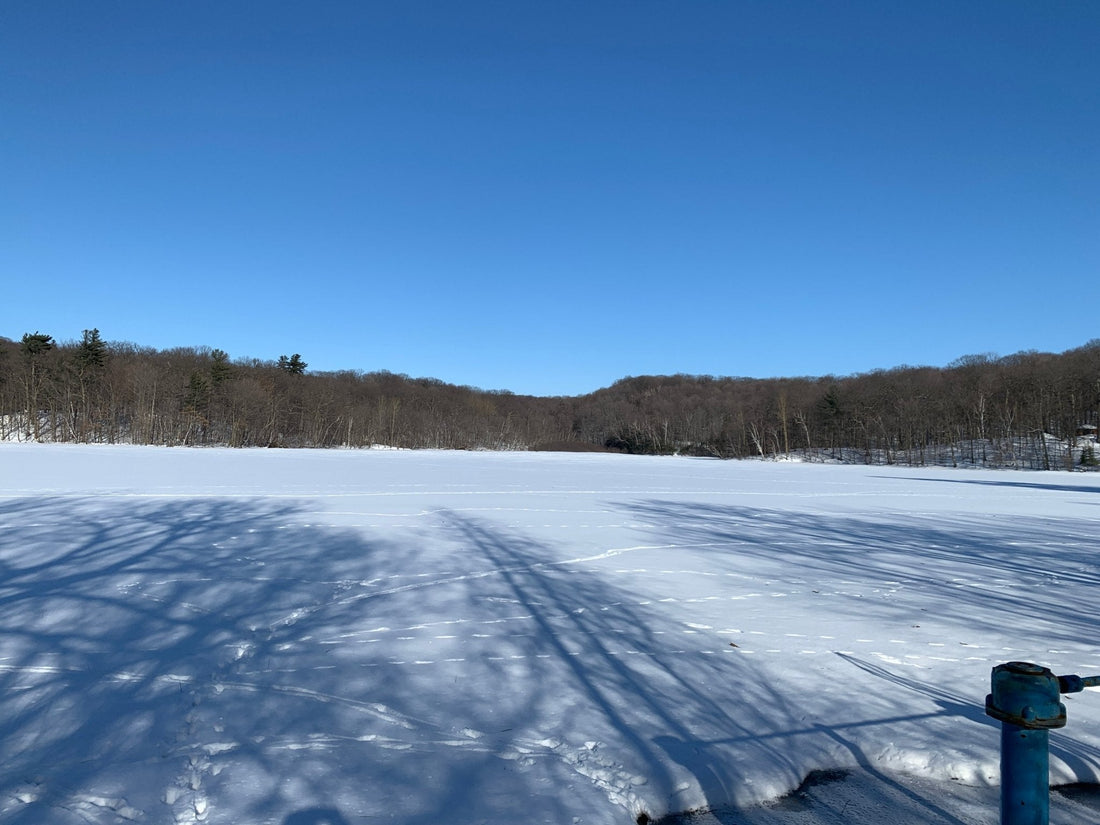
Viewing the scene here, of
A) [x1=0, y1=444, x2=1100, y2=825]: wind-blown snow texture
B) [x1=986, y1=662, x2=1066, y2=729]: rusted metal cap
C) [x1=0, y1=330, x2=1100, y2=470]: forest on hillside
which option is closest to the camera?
[x1=986, y1=662, x2=1066, y2=729]: rusted metal cap

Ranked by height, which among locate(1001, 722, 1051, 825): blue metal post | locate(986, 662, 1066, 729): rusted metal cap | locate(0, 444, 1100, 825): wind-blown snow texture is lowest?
locate(0, 444, 1100, 825): wind-blown snow texture

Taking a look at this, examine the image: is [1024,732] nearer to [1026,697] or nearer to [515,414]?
[1026,697]

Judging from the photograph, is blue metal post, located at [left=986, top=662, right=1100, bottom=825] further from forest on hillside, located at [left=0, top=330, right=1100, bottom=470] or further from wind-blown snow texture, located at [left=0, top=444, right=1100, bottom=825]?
forest on hillside, located at [left=0, top=330, right=1100, bottom=470]

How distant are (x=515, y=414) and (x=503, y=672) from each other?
84.2 meters

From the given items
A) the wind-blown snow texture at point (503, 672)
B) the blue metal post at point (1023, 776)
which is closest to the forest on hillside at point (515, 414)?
the wind-blown snow texture at point (503, 672)

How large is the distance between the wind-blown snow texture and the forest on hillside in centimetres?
4278

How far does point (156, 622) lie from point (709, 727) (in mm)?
3470

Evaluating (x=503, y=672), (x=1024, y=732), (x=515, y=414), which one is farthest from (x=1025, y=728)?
(x=515, y=414)

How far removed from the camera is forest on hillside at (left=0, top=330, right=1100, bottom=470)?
1841 inches

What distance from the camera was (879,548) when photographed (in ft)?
24.2

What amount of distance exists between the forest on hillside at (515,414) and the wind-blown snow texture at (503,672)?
4278cm

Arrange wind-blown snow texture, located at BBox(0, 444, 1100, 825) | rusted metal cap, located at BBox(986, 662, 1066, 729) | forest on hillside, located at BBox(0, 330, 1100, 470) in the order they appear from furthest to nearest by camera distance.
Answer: forest on hillside, located at BBox(0, 330, 1100, 470), wind-blown snow texture, located at BBox(0, 444, 1100, 825), rusted metal cap, located at BBox(986, 662, 1066, 729)

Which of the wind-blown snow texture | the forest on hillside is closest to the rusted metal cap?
the wind-blown snow texture

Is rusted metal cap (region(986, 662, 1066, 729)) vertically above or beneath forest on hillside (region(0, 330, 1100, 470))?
beneath
